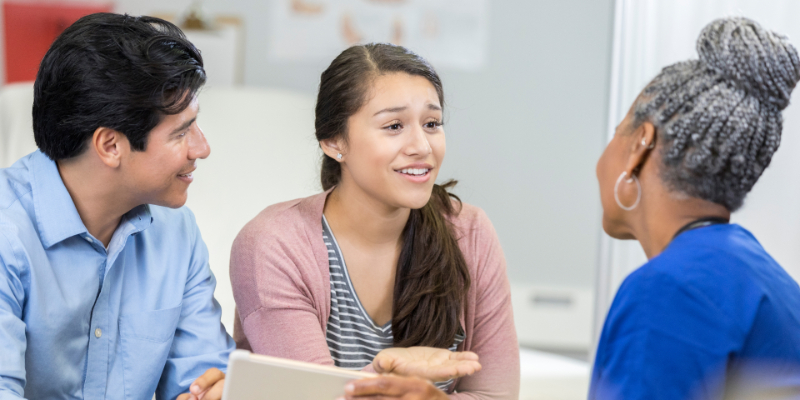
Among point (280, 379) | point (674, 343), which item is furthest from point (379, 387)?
point (674, 343)

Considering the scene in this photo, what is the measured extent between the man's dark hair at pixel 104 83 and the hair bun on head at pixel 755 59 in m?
0.84

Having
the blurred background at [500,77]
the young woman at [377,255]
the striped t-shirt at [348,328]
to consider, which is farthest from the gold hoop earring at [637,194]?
the blurred background at [500,77]

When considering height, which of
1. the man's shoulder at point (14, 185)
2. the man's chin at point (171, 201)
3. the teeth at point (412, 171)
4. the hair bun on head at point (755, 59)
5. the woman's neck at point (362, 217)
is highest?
the hair bun on head at point (755, 59)

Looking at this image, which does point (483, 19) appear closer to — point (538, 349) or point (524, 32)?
point (524, 32)

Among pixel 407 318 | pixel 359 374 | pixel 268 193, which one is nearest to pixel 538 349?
pixel 268 193

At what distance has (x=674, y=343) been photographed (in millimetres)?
759

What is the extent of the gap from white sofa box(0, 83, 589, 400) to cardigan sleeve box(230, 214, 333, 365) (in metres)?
0.94

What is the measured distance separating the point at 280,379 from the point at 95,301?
1.55 feet

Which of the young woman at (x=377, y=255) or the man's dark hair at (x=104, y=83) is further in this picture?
the young woman at (x=377, y=255)

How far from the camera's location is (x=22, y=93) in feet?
8.10

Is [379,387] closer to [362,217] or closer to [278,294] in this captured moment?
[278,294]

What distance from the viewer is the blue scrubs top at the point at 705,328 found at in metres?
0.76

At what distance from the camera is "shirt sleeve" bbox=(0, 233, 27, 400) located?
1013 mm

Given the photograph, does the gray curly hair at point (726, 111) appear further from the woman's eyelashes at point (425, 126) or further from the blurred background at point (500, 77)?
the blurred background at point (500, 77)
